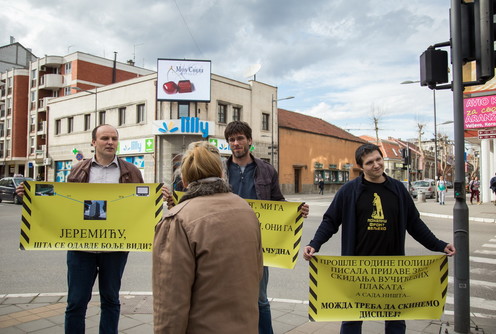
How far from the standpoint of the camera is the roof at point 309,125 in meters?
41.4

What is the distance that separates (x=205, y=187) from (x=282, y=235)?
2.47 m

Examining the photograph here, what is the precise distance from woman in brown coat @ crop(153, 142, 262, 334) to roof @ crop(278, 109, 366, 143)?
36812 mm

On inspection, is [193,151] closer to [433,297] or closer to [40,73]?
[433,297]

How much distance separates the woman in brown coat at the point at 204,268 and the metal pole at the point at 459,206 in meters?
2.90

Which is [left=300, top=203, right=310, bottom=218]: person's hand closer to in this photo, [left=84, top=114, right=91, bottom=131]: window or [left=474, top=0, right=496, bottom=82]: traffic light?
[left=474, top=0, right=496, bottom=82]: traffic light

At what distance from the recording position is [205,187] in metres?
1.95

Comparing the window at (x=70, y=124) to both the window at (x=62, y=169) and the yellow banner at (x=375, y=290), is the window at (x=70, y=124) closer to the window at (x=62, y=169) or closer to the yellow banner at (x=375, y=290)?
the window at (x=62, y=169)

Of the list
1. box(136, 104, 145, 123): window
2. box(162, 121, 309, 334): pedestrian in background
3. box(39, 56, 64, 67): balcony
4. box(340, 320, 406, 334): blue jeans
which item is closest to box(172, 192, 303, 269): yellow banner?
box(162, 121, 309, 334): pedestrian in background

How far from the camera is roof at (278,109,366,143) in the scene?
136 ft

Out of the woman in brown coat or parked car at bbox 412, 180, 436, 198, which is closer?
the woman in brown coat

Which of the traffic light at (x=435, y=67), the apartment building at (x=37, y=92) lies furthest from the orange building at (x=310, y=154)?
the traffic light at (x=435, y=67)

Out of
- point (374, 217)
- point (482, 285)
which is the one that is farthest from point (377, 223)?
point (482, 285)

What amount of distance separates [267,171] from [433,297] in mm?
1885

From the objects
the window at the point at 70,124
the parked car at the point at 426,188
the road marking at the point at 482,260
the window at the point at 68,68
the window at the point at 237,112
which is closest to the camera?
the road marking at the point at 482,260
